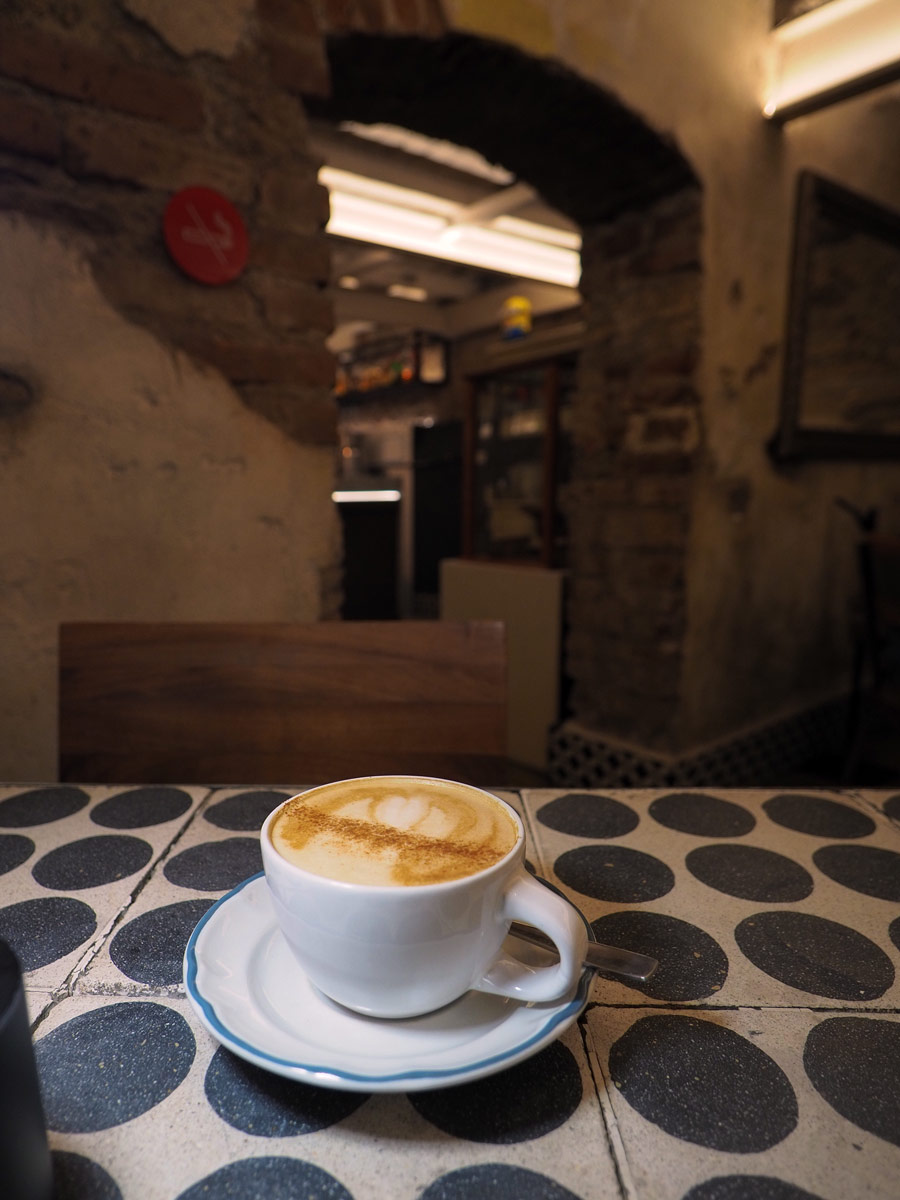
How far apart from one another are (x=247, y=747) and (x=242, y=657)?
117 millimetres

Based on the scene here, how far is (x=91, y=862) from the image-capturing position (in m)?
0.55

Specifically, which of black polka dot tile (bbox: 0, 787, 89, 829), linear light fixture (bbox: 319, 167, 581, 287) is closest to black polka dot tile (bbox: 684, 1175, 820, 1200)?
black polka dot tile (bbox: 0, 787, 89, 829)

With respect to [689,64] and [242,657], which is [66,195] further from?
[689,64]

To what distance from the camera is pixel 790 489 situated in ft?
7.92

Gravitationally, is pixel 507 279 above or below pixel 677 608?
above

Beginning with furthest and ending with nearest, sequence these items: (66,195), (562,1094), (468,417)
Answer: (468,417), (66,195), (562,1094)

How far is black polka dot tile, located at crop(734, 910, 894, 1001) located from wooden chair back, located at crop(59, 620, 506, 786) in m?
0.45

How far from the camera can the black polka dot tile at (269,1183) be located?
11.2 inches

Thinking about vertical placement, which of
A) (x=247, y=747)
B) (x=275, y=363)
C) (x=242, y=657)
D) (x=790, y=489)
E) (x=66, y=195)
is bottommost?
(x=247, y=747)

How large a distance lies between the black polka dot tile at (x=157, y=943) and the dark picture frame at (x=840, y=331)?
2320mm

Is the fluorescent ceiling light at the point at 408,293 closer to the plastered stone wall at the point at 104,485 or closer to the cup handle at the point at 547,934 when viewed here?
the plastered stone wall at the point at 104,485

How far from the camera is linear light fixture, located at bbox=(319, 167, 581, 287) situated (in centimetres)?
363

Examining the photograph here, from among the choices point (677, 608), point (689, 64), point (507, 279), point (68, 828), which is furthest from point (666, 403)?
point (507, 279)

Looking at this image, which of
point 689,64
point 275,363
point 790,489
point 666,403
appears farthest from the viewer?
Result: point 790,489
